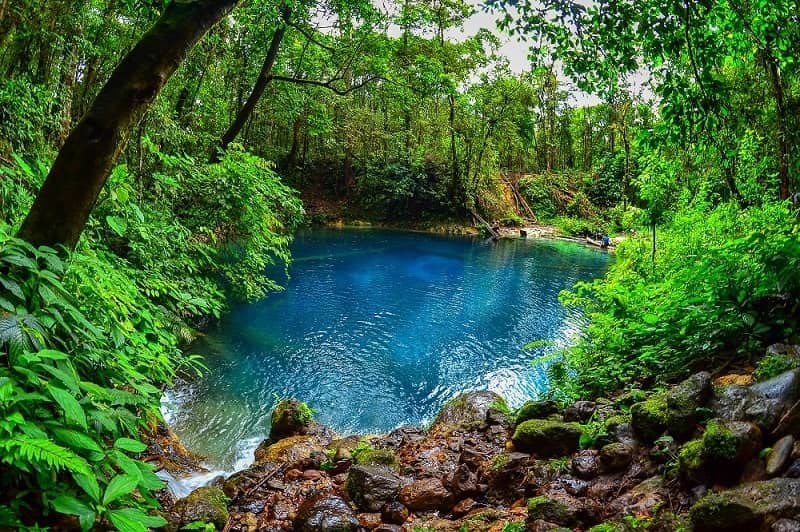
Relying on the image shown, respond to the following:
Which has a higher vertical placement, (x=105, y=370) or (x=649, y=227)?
(x=649, y=227)

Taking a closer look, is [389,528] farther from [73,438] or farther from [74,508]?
[73,438]

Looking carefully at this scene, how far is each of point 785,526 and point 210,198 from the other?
9.88 m

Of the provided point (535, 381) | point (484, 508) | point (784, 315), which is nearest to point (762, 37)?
point (784, 315)

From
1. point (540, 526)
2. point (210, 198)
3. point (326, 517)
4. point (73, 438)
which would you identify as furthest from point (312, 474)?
point (210, 198)

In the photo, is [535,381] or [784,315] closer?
[784,315]

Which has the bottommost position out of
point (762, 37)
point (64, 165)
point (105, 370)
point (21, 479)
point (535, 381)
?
point (535, 381)

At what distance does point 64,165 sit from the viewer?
2908 mm

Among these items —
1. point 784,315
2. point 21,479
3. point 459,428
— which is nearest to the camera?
point 21,479

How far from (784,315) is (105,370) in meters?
5.76

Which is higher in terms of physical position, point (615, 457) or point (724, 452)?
point (724, 452)

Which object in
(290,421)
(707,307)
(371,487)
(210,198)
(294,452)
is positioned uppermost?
(210,198)

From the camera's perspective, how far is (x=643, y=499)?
3047 millimetres

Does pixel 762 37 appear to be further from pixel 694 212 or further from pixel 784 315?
pixel 694 212

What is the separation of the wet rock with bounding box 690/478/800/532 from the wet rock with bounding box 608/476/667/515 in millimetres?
576
